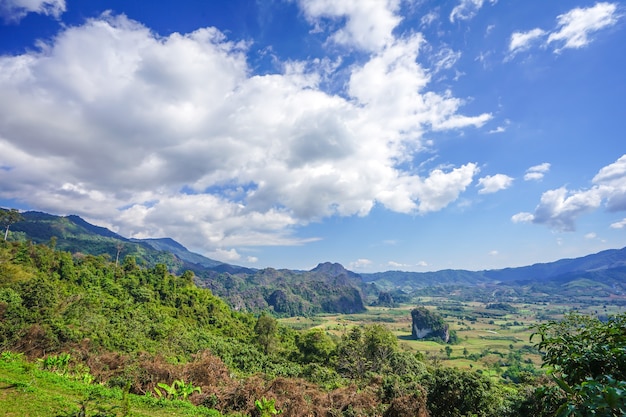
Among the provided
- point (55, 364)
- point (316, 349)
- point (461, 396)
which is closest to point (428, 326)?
point (316, 349)

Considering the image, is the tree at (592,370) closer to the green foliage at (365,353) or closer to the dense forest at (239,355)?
the dense forest at (239,355)

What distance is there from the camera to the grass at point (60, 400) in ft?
34.2

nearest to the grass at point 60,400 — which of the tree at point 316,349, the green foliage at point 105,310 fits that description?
the green foliage at point 105,310

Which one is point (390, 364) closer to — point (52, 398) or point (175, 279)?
point (52, 398)

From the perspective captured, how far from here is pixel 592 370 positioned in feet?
13.7

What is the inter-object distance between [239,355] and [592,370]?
41666 millimetres

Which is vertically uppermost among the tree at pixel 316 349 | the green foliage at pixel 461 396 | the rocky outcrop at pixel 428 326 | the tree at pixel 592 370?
the tree at pixel 592 370

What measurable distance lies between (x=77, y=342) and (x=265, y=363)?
20473 millimetres

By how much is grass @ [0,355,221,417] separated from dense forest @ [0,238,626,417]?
5.22 feet

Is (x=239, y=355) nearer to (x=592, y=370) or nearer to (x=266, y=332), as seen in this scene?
(x=266, y=332)

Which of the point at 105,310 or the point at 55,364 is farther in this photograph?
the point at 105,310

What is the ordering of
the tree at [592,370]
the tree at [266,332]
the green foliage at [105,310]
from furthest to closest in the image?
1. the tree at [266,332]
2. the green foliage at [105,310]
3. the tree at [592,370]

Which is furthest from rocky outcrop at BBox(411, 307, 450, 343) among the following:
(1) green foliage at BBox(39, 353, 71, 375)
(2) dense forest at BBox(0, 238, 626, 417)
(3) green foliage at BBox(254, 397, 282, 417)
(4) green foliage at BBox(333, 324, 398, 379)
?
(1) green foliage at BBox(39, 353, 71, 375)

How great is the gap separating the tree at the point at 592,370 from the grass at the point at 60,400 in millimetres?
11034
